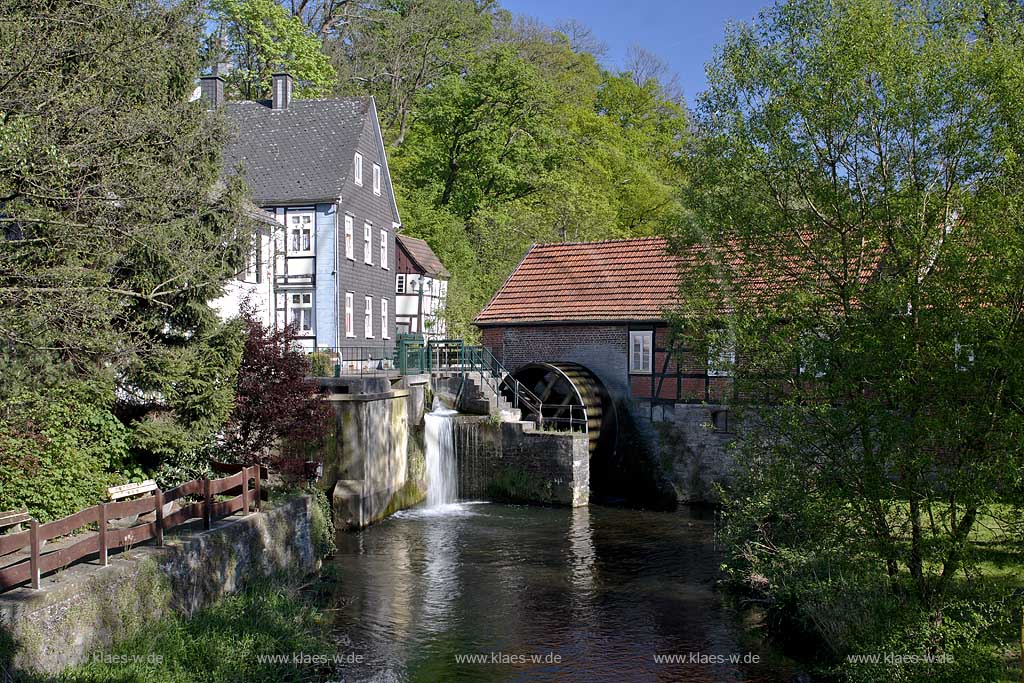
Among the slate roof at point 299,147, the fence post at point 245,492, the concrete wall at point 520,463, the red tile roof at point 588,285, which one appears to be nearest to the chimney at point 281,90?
the slate roof at point 299,147

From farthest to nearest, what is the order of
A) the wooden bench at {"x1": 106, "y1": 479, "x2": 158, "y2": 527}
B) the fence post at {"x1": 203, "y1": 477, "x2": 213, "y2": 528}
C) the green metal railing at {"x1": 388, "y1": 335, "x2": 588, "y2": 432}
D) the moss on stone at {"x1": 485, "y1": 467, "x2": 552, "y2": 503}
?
the green metal railing at {"x1": 388, "y1": 335, "x2": 588, "y2": 432}, the moss on stone at {"x1": 485, "y1": 467, "x2": 552, "y2": 503}, the fence post at {"x1": 203, "y1": 477, "x2": 213, "y2": 528}, the wooden bench at {"x1": 106, "y1": 479, "x2": 158, "y2": 527}

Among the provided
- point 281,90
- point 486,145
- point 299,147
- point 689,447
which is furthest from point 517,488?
point 486,145

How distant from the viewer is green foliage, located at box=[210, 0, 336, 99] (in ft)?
119

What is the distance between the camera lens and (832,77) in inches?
487

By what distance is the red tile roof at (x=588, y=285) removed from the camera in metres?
24.5

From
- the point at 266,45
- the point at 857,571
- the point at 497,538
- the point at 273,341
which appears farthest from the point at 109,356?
the point at 266,45

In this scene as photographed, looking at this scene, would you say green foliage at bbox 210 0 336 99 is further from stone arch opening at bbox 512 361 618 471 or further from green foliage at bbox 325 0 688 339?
stone arch opening at bbox 512 361 618 471

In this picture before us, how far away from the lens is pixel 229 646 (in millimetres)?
10211

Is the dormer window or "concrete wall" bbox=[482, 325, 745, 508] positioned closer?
"concrete wall" bbox=[482, 325, 745, 508]

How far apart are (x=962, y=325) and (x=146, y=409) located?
11806mm

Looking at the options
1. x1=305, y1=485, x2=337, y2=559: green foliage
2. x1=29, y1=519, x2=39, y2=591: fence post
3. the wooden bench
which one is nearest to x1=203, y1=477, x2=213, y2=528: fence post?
the wooden bench

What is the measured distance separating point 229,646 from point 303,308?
19.8m

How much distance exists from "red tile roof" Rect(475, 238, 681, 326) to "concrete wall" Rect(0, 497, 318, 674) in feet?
41.6

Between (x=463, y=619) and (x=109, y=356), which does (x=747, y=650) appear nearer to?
(x=463, y=619)
